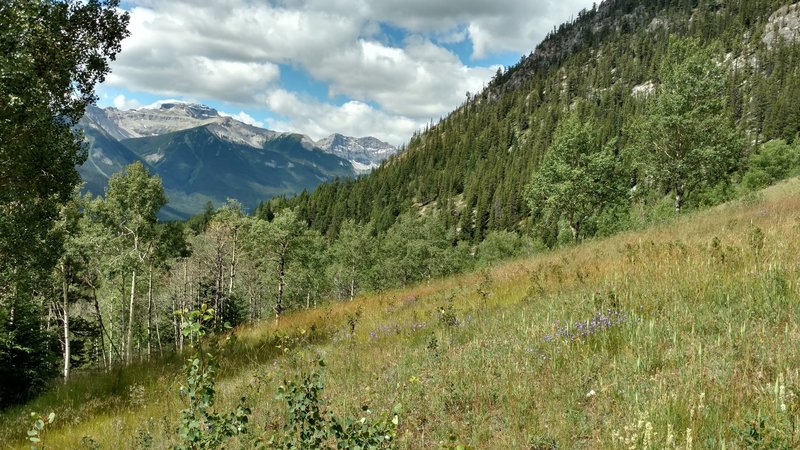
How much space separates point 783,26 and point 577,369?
225 m

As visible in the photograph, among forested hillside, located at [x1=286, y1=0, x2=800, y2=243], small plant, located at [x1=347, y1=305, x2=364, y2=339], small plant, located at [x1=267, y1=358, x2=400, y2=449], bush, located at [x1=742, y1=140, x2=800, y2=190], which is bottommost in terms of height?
small plant, located at [x1=347, y1=305, x2=364, y2=339]

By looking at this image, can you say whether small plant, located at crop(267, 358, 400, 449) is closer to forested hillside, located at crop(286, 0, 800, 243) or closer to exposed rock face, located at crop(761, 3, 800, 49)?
forested hillside, located at crop(286, 0, 800, 243)

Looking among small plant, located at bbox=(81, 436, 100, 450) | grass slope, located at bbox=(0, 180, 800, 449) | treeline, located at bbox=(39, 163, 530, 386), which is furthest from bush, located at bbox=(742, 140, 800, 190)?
small plant, located at bbox=(81, 436, 100, 450)

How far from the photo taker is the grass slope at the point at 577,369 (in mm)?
3242

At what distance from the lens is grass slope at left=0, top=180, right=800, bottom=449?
128 inches

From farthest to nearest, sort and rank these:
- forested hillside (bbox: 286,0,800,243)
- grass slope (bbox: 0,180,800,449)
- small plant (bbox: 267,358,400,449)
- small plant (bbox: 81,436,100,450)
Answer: forested hillside (bbox: 286,0,800,243) < small plant (bbox: 81,436,100,450) < grass slope (bbox: 0,180,800,449) < small plant (bbox: 267,358,400,449)

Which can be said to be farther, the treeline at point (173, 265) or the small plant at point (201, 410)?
the treeline at point (173, 265)

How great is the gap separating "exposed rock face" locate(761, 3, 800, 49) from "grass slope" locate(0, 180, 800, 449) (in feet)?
670

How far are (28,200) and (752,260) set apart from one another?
1779 centimetres

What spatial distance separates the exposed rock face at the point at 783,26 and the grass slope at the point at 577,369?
204m

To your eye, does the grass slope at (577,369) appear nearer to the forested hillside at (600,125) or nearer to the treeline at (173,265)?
the treeline at (173,265)

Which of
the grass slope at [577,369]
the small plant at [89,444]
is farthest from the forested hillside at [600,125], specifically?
the small plant at [89,444]

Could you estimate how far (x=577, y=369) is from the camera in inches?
176

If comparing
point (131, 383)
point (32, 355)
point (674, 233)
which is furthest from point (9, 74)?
point (32, 355)
